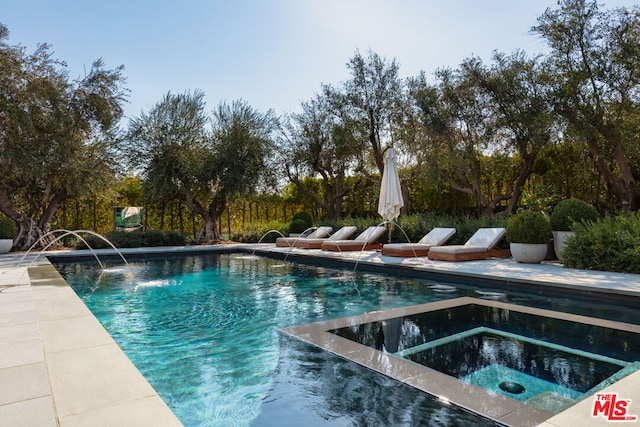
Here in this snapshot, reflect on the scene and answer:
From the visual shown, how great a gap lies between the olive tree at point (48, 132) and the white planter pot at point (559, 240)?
46.6 ft

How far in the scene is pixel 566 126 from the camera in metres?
11.6

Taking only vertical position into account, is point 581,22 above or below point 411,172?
above

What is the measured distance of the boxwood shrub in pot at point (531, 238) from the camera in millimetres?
8461

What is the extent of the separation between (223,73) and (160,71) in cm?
192

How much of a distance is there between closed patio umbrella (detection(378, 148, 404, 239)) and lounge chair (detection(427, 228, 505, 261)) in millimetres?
2211

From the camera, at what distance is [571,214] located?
8250 millimetres

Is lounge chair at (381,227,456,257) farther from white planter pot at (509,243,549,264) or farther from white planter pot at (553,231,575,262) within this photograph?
white planter pot at (553,231,575,262)

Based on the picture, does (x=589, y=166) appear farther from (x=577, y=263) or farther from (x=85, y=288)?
(x=85, y=288)

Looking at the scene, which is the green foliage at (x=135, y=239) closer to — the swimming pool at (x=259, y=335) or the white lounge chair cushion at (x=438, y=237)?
the swimming pool at (x=259, y=335)

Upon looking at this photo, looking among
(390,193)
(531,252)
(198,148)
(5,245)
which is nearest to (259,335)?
(531,252)

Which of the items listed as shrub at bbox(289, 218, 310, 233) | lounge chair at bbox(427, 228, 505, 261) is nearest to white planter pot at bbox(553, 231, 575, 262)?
lounge chair at bbox(427, 228, 505, 261)

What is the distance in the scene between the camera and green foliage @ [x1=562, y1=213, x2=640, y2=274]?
6759 millimetres

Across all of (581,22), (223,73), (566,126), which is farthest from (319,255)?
(581,22)

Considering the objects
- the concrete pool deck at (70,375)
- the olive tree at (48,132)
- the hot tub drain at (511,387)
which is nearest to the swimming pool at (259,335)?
the concrete pool deck at (70,375)
